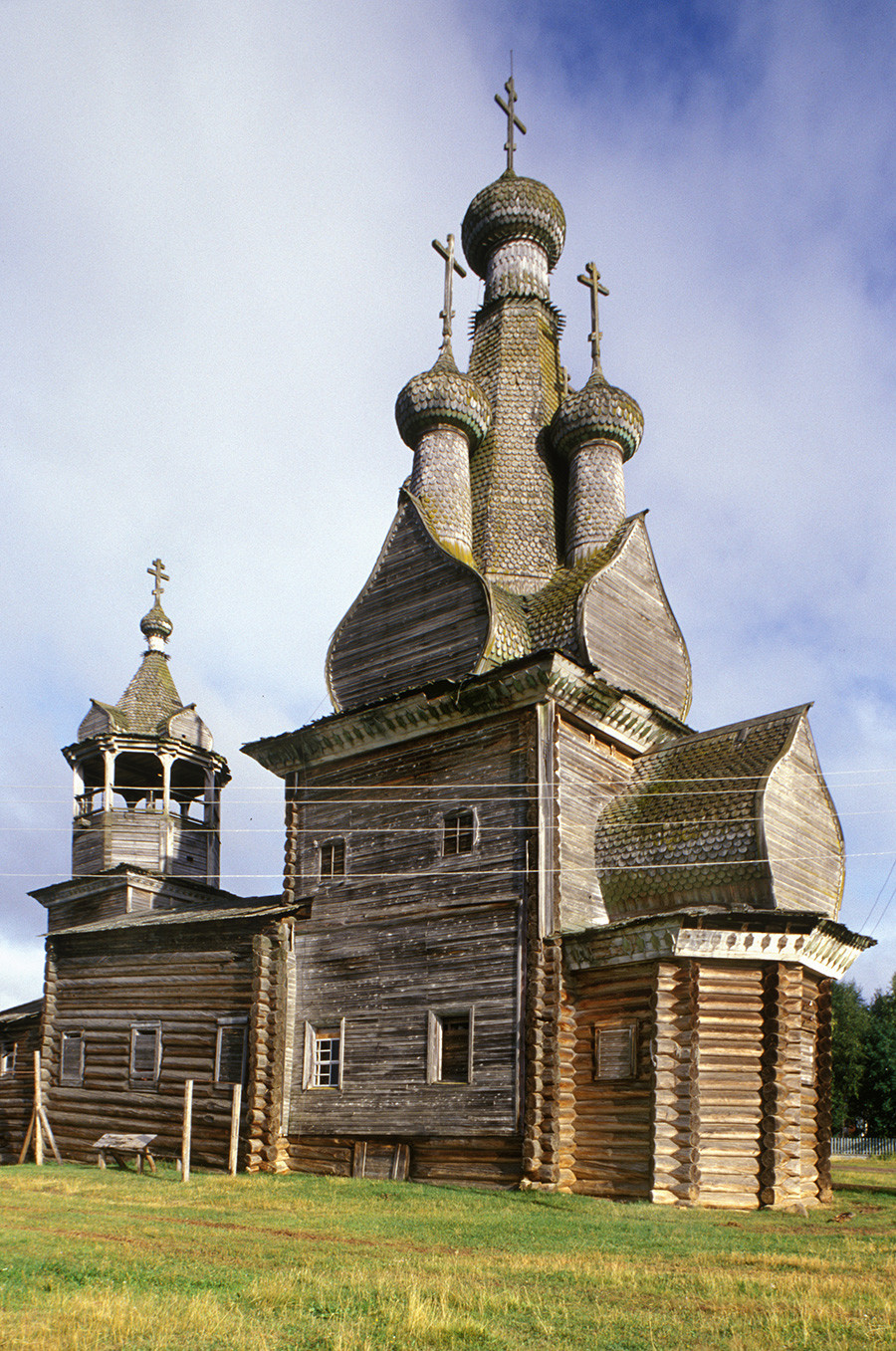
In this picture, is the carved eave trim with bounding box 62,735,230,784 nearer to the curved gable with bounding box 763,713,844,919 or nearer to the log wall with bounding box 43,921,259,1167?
the log wall with bounding box 43,921,259,1167

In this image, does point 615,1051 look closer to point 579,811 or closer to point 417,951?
point 417,951

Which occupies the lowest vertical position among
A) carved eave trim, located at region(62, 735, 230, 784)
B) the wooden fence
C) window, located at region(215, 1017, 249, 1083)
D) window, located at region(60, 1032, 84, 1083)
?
the wooden fence

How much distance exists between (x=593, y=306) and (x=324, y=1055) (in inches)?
773

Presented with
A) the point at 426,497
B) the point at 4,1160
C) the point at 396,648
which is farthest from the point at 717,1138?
the point at 4,1160

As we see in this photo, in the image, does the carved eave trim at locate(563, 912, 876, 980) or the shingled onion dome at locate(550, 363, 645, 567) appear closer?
the carved eave trim at locate(563, 912, 876, 980)

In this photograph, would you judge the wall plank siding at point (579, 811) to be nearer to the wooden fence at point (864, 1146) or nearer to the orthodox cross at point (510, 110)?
the orthodox cross at point (510, 110)

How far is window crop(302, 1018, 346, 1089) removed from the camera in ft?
78.6

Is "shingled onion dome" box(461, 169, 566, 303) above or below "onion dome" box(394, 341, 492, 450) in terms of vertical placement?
above

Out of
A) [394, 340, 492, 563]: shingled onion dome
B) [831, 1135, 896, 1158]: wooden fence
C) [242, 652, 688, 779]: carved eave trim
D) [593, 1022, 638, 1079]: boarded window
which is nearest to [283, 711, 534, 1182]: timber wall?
[242, 652, 688, 779]: carved eave trim

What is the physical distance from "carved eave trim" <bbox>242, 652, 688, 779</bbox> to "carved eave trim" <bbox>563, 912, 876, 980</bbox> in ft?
15.6

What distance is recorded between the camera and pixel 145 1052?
27.3 metres

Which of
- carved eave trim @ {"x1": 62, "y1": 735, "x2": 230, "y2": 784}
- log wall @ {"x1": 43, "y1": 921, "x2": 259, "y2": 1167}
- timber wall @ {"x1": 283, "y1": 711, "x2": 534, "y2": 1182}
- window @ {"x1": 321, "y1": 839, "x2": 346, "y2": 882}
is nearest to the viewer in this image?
timber wall @ {"x1": 283, "y1": 711, "x2": 534, "y2": 1182}

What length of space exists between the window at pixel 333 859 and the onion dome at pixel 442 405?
10744 mm

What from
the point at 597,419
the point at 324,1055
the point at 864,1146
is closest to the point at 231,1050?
the point at 324,1055
